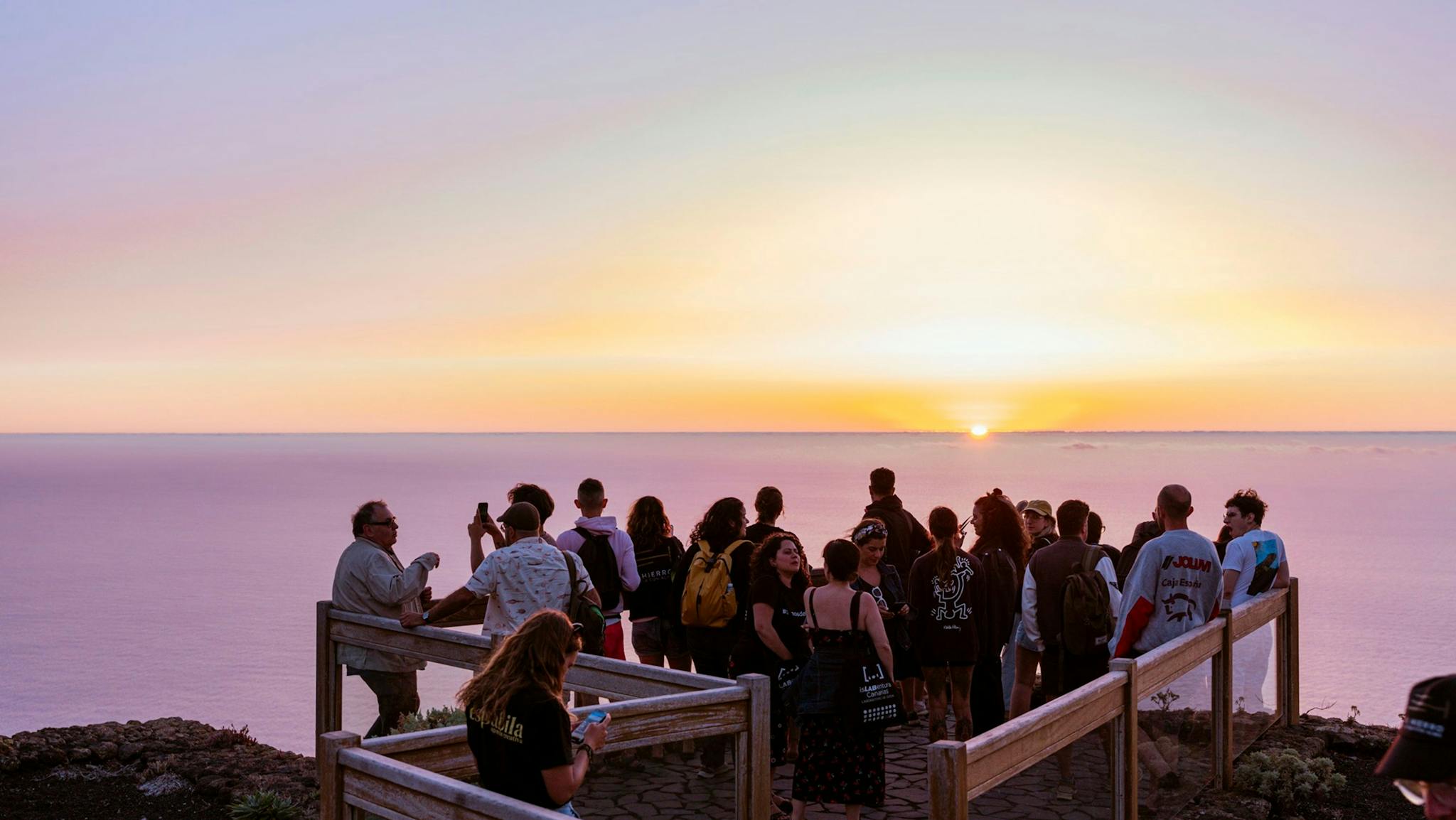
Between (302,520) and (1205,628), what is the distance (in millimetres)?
66678

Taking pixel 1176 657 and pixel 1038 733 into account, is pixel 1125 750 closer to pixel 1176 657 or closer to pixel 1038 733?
pixel 1176 657

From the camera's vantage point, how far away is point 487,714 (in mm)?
4133

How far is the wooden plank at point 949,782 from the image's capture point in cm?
457

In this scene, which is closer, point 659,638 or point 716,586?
point 716,586

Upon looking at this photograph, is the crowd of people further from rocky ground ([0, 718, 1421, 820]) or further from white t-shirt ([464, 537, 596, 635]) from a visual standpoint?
rocky ground ([0, 718, 1421, 820])

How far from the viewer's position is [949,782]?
457 cm

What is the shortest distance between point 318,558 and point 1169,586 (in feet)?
154

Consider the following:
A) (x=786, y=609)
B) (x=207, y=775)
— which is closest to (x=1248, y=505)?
(x=786, y=609)

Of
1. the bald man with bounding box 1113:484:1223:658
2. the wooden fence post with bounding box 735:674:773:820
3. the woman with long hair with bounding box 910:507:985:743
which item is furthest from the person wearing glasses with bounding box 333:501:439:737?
the bald man with bounding box 1113:484:1223:658

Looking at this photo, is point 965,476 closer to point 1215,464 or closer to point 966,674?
point 1215,464

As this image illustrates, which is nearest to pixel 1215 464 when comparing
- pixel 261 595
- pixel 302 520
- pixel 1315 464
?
pixel 1315 464

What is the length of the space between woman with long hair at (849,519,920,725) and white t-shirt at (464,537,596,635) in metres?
1.77

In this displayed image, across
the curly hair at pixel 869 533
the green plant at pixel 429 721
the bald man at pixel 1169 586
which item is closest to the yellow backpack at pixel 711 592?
the curly hair at pixel 869 533

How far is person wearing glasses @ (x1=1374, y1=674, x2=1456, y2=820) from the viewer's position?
2.77 metres
